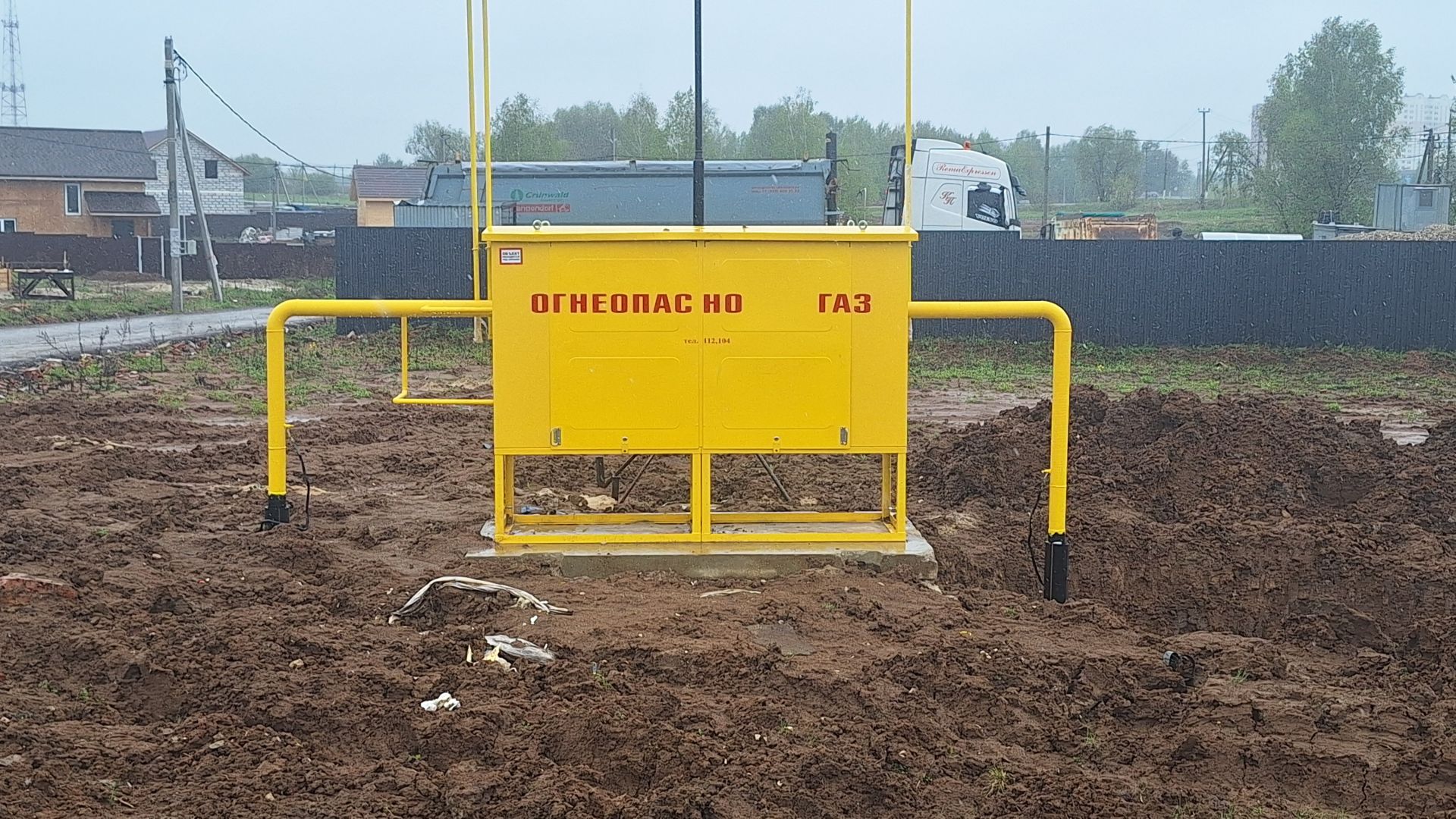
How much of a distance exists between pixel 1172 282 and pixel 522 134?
39.3 metres

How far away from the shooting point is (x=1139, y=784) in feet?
15.4

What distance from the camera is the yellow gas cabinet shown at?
285 inches

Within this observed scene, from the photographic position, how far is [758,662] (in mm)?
5633

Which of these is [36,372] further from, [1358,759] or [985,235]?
[1358,759]

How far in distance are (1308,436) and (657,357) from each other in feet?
20.0

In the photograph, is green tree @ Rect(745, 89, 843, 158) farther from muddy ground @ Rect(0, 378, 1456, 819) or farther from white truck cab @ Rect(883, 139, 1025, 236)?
muddy ground @ Rect(0, 378, 1456, 819)

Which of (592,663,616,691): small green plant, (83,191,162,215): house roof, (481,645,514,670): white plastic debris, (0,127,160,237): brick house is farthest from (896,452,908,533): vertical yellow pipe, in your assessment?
(83,191,162,215): house roof

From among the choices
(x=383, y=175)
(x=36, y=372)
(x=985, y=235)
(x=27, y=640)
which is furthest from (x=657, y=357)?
(x=383, y=175)

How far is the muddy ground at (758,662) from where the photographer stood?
4.56m

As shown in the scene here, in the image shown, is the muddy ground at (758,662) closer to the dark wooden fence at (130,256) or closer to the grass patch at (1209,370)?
the grass patch at (1209,370)

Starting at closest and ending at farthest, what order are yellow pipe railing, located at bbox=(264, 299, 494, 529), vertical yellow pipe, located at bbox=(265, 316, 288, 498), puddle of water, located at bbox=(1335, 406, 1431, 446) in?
yellow pipe railing, located at bbox=(264, 299, 494, 529) < vertical yellow pipe, located at bbox=(265, 316, 288, 498) < puddle of water, located at bbox=(1335, 406, 1431, 446)

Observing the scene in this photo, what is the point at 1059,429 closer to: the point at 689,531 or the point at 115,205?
the point at 689,531

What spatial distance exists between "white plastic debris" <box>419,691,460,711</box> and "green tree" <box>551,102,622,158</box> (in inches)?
2315

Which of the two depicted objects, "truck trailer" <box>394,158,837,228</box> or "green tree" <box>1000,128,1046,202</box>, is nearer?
"truck trailer" <box>394,158,837,228</box>
